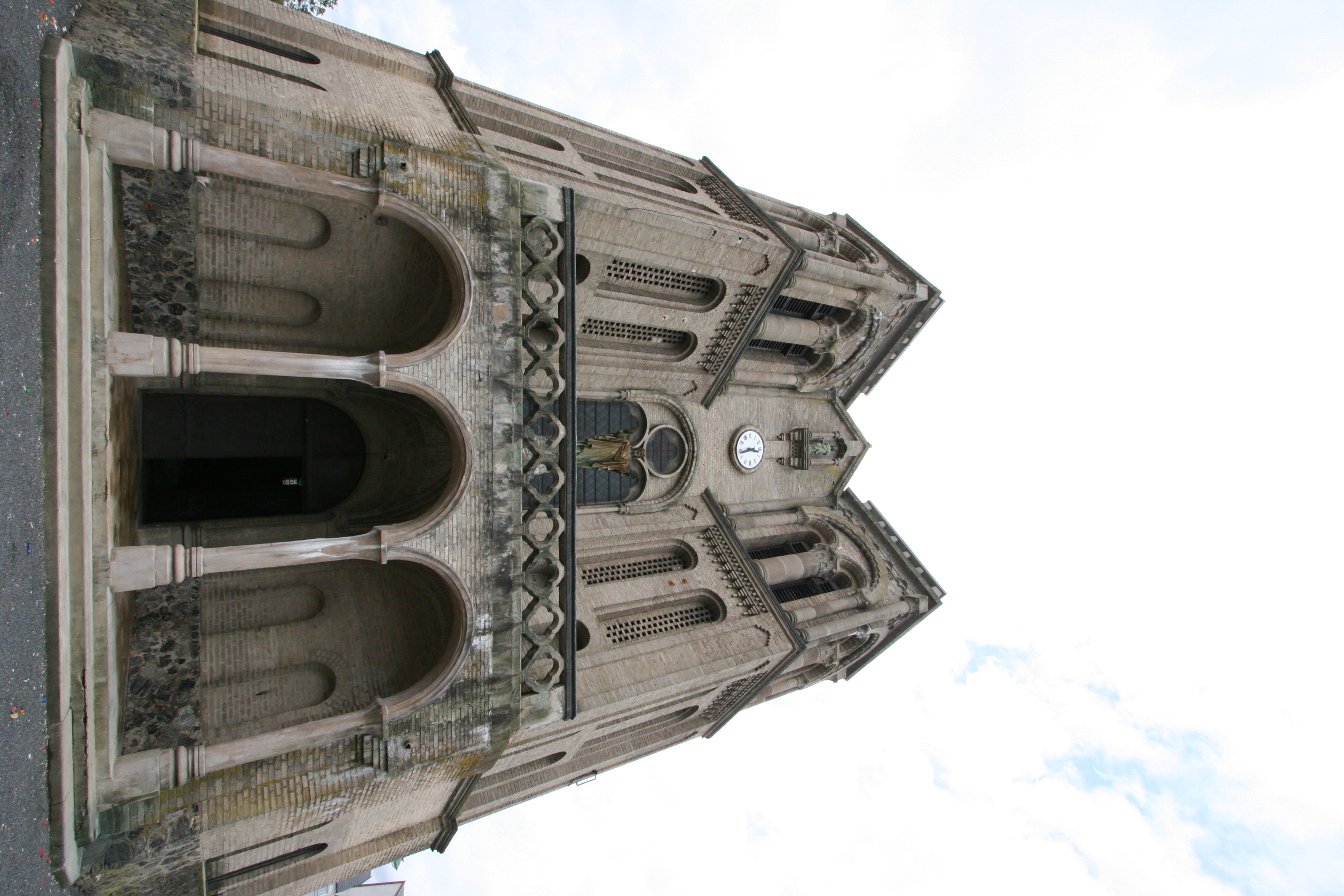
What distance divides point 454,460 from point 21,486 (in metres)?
5.59

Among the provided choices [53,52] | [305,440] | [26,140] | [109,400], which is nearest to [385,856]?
[305,440]

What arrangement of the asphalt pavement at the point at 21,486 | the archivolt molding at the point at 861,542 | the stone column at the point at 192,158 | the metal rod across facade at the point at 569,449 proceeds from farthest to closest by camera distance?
1. the archivolt molding at the point at 861,542
2. the metal rod across facade at the point at 569,449
3. the stone column at the point at 192,158
4. the asphalt pavement at the point at 21,486

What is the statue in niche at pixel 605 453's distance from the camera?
16828 millimetres

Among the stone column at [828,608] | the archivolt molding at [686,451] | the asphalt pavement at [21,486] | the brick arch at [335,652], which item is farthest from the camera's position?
the stone column at [828,608]

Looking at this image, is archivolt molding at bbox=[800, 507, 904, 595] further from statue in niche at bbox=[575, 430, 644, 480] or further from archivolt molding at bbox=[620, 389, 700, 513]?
statue in niche at bbox=[575, 430, 644, 480]

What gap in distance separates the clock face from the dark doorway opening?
1050 cm

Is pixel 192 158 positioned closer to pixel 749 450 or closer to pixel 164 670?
pixel 164 670

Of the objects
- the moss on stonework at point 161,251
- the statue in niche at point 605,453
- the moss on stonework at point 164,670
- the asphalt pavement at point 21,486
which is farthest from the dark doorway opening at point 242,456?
the asphalt pavement at point 21,486

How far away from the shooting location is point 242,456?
13562 mm

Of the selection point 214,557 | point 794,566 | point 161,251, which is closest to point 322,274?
point 161,251

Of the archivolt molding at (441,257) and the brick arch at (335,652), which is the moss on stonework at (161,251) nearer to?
the archivolt molding at (441,257)

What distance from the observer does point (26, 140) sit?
7.62 meters

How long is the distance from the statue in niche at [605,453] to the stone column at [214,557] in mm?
6507

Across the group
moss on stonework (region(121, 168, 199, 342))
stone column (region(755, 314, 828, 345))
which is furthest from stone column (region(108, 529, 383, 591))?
stone column (region(755, 314, 828, 345))
